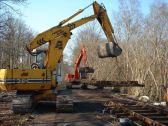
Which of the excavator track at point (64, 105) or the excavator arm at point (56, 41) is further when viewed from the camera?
the excavator arm at point (56, 41)

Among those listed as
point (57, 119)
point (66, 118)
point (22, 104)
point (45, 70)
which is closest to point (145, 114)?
point (66, 118)

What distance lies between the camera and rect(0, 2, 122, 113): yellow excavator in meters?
18.0

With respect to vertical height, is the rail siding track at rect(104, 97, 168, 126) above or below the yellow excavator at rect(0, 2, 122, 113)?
below

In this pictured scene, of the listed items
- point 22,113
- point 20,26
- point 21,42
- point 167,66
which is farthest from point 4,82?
point 20,26

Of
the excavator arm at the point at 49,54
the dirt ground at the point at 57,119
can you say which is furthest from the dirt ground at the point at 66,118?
the excavator arm at the point at 49,54

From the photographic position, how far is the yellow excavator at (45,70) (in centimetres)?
1803

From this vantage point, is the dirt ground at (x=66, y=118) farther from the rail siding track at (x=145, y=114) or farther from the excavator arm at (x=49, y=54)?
the excavator arm at (x=49, y=54)

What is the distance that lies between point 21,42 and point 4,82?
52.5 m

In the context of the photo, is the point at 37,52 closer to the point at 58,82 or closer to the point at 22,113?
the point at 58,82

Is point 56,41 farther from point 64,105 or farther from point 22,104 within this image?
point 22,104

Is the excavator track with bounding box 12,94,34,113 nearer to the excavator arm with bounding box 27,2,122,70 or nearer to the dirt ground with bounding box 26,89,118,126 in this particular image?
the dirt ground with bounding box 26,89,118,126

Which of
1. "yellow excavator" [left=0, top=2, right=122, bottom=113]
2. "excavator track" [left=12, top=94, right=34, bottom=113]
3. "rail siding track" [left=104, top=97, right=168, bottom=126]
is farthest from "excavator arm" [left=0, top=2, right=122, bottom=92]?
"rail siding track" [left=104, top=97, right=168, bottom=126]

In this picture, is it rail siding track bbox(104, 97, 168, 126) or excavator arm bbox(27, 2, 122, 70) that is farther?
excavator arm bbox(27, 2, 122, 70)

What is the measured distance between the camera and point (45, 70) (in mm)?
18406
